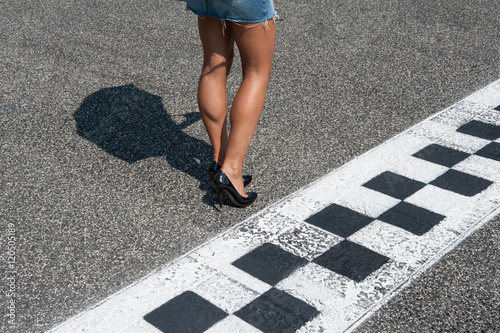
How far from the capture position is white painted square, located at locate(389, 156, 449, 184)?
2.96m

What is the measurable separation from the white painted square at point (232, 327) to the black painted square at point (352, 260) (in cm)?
46

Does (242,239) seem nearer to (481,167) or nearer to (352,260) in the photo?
(352,260)

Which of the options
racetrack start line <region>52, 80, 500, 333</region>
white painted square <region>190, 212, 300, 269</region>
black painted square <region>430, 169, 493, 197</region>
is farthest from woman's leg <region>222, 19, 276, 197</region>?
black painted square <region>430, 169, 493, 197</region>

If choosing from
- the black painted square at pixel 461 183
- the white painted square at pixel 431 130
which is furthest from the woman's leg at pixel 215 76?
the white painted square at pixel 431 130

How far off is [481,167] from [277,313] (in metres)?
1.53

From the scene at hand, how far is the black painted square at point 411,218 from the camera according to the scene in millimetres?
2566

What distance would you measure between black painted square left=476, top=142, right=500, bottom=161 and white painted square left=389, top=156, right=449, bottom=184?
28 cm

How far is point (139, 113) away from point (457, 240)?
2.14 metres

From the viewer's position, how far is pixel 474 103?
3760 mm

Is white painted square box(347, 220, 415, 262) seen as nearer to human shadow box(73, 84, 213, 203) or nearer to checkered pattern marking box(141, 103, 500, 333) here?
checkered pattern marking box(141, 103, 500, 333)

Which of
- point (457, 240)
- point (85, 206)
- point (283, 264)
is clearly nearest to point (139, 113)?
point (85, 206)

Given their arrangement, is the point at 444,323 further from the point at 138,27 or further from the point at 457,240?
the point at 138,27

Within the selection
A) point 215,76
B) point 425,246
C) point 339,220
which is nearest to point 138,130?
point 215,76

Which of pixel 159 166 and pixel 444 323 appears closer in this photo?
pixel 444 323
